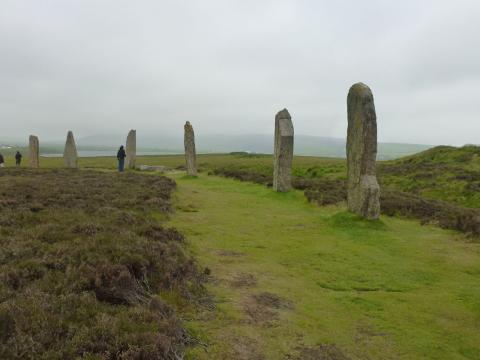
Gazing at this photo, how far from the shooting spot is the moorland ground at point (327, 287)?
21.2ft

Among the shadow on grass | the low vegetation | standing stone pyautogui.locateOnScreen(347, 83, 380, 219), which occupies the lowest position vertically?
the shadow on grass

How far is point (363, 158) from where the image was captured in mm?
15961

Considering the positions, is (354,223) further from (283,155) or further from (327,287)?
(283,155)

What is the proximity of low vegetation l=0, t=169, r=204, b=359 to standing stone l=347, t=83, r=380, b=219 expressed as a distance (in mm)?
7996

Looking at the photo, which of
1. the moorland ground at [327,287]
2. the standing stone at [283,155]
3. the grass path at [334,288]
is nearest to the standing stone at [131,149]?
the standing stone at [283,155]

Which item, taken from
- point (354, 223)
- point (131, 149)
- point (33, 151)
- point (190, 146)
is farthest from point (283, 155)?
point (33, 151)

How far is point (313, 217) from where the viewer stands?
17.6 meters

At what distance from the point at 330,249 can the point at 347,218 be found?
3.78m

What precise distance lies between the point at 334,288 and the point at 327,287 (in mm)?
163

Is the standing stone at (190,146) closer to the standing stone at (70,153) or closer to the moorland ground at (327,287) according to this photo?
the standing stone at (70,153)

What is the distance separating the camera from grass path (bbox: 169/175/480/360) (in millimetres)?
6465

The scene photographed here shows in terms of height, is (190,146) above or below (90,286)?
above

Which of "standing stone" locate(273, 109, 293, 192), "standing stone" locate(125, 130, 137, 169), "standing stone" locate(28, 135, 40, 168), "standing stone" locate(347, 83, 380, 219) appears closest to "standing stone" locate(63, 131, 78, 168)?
→ "standing stone" locate(28, 135, 40, 168)

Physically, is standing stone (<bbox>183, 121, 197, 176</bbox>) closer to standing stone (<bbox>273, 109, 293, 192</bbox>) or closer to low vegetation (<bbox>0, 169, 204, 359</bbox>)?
standing stone (<bbox>273, 109, 293, 192</bbox>)
